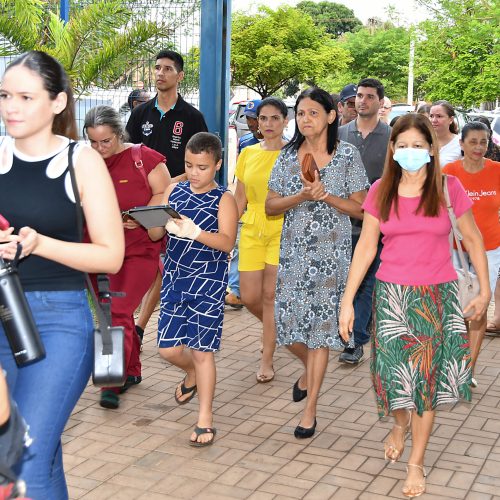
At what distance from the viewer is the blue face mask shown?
5156 mm

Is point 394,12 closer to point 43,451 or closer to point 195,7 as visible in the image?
point 195,7

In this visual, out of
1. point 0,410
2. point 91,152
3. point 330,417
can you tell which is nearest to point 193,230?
point 330,417

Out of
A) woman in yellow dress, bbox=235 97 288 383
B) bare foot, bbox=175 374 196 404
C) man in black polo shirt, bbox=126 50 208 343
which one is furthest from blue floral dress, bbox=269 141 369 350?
man in black polo shirt, bbox=126 50 208 343

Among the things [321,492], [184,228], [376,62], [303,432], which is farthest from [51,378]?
[376,62]

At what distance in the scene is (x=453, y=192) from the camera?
521 cm

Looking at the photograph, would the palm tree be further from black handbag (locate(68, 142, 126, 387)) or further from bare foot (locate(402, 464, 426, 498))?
black handbag (locate(68, 142, 126, 387))

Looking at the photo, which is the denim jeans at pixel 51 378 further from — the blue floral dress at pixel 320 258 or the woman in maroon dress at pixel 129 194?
the woman in maroon dress at pixel 129 194

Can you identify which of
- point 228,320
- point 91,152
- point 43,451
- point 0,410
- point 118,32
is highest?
point 118,32

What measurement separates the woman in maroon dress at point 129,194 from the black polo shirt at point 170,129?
1.28m

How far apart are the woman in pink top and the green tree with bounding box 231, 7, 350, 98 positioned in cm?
3498

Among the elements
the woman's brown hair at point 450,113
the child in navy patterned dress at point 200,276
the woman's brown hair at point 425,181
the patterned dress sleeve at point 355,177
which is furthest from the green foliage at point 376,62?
the woman's brown hair at point 425,181

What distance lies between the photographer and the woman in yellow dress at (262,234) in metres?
7.20

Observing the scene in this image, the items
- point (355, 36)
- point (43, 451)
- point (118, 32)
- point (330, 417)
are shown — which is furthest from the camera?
point (355, 36)

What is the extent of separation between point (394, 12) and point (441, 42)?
12.7 m
